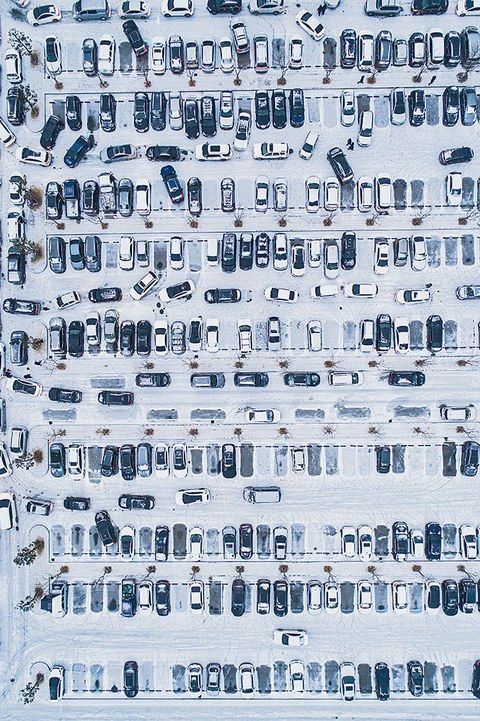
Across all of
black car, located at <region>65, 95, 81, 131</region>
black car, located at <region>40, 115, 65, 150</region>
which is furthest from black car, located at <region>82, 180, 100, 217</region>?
black car, located at <region>65, 95, 81, 131</region>

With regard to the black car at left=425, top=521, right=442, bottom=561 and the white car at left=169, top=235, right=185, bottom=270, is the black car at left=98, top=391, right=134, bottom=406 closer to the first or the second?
the white car at left=169, top=235, right=185, bottom=270

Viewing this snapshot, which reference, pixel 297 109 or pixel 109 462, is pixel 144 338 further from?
pixel 297 109

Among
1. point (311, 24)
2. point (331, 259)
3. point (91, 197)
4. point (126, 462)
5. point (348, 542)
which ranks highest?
point (311, 24)

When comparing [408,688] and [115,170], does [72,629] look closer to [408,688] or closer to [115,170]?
[408,688]

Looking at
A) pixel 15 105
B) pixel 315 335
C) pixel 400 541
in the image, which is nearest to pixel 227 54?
pixel 15 105

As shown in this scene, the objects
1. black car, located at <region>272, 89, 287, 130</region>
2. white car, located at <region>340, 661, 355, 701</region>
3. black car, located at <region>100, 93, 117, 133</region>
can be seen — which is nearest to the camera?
white car, located at <region>340, 661, 355, 701</region>

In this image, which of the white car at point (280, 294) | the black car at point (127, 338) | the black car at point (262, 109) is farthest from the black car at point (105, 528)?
the black car at point (262, 109)

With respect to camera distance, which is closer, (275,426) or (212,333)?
(212,333)

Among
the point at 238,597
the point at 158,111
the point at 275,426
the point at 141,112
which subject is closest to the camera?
the point at 238,597
